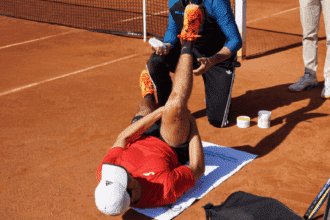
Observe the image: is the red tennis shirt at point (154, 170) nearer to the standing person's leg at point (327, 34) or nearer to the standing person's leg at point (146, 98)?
the standing person's leg at point (146, 98)

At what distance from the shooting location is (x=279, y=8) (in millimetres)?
12625

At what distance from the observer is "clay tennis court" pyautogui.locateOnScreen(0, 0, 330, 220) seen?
392 cm

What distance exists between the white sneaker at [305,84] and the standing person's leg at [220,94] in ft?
5.33

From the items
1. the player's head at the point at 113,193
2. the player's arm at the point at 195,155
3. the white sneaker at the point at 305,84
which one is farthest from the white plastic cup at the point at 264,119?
the player's head at the point at 113,193

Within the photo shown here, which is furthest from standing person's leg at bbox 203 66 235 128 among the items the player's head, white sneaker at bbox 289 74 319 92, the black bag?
the player's head

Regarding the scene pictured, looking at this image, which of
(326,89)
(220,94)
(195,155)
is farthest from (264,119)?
(195,155)

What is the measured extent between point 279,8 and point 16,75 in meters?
8.69

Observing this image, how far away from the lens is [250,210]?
286cm

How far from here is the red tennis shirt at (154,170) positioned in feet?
11.1

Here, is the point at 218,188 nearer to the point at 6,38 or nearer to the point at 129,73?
the point at 129,73

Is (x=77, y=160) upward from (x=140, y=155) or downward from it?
downward

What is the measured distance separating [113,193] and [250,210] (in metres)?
1.03

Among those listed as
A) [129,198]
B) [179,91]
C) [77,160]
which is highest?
[179,91]

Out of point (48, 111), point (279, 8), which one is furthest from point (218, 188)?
point (279, 8)
